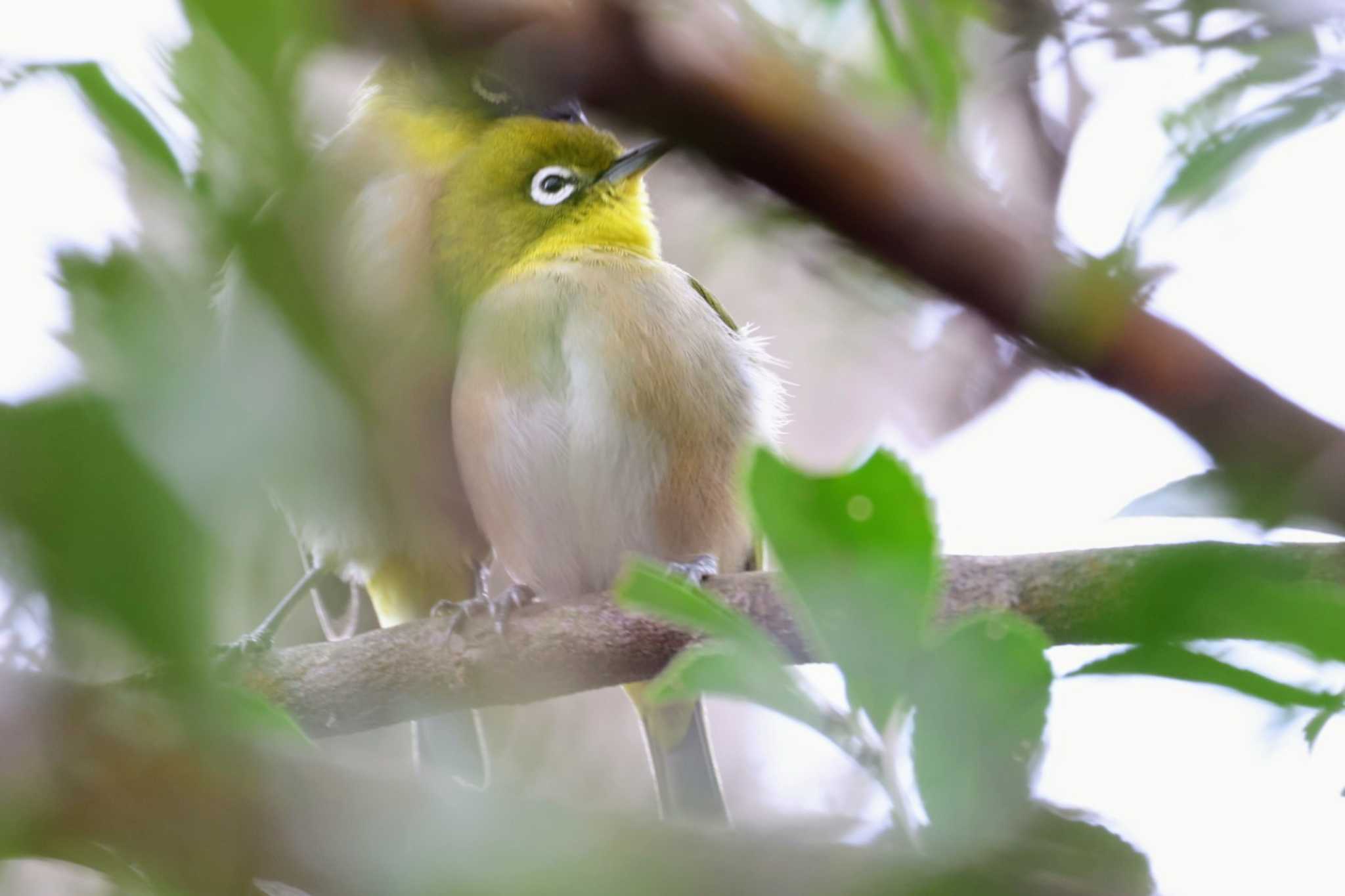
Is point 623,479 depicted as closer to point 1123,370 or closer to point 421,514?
point 421,514

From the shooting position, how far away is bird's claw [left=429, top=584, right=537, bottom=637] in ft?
4.67

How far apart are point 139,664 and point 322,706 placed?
107 centimetres

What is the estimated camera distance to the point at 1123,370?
57cm

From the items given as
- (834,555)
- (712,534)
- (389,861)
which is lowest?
(389,861)

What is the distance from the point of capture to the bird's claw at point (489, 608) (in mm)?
1425

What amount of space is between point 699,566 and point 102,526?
4.79ft

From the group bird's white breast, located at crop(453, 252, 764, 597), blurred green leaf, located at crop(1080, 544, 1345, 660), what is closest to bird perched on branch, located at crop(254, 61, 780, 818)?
bird's white breast, located at crop(453, 252, 764, 597)

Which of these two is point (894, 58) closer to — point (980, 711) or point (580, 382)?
point (980, 711)

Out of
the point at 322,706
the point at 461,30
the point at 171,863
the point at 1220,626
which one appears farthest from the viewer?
the point at 322,706

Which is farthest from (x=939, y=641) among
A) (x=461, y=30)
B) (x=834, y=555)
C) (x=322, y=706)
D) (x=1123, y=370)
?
(x=322, y=706)

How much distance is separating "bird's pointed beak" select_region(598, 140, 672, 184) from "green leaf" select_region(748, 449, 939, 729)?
122cm

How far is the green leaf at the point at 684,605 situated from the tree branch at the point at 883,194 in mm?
159

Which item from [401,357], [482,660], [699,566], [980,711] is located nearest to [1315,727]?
[980,711]

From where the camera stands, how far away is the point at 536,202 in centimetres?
191
